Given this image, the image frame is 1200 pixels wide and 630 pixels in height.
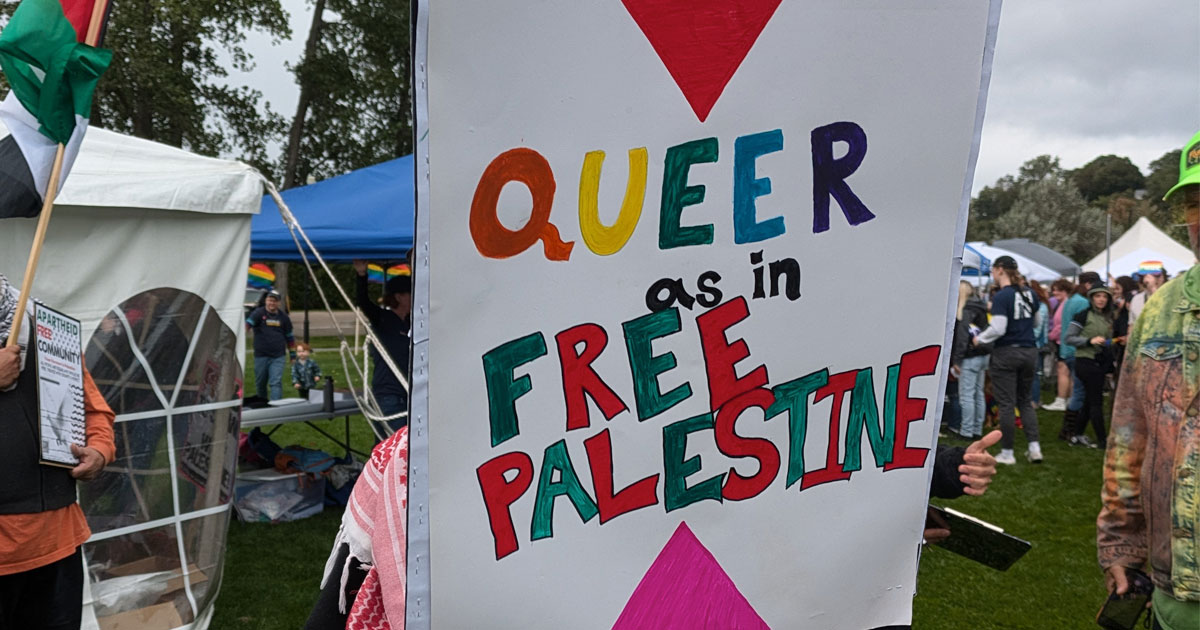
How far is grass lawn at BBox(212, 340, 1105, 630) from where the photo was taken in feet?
15.1

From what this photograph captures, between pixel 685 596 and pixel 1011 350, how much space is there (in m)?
7.48

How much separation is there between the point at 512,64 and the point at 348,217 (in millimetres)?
5348

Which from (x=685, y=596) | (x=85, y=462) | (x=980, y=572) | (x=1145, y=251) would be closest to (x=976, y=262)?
(x=1145, y=251)

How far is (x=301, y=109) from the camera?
21.1m

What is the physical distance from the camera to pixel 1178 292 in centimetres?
195

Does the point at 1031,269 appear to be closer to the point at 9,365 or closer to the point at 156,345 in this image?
the point at 156,345

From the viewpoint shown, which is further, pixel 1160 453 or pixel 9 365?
pixel 9 365

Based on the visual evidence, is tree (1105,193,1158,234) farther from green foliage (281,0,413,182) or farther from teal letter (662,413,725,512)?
teal letter (662,413,725,512)

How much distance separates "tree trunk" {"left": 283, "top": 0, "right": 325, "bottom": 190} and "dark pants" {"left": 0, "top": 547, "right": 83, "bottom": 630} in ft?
62.8

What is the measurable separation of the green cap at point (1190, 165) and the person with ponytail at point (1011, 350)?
6.13 meters

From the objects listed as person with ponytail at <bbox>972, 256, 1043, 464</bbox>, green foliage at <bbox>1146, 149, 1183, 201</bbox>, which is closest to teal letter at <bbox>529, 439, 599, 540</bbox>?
person with ponytail at <bbox>972, 256, 1043, 464</bbox>

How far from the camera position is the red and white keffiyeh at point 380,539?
5.16 feet

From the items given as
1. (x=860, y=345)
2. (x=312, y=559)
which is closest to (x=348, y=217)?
(x=312, y=559)

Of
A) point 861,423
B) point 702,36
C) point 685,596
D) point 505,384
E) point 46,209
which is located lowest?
point 685,596
